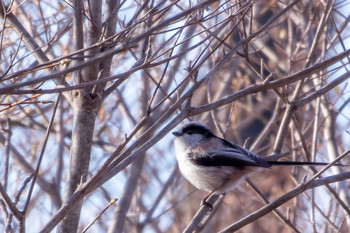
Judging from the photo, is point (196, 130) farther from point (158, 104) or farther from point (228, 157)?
point (158, 104)

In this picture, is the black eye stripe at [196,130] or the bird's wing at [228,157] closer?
the bird's wing at [228,157]

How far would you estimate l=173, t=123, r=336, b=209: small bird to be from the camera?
4559 millimetres

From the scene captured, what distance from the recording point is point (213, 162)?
4.71 m

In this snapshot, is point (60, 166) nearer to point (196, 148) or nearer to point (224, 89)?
point (196, 148)

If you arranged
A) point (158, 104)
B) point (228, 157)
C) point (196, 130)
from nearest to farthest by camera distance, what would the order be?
point (158, 104) → point (228, 157) → point (196, 130)

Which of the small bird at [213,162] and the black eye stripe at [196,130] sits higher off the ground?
the black eye stripe at [196,130]

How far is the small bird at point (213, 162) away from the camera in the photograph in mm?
4559

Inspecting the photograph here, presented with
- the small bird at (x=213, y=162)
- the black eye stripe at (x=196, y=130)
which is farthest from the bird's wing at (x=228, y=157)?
the black eye stripe at (x=196, y=130)

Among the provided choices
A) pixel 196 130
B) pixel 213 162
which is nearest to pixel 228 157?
pixel 213 162

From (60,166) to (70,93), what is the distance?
80.1 inches

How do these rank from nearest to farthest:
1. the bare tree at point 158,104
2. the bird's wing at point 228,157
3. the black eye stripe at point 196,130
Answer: the bare tree at point 158,104
the bird's wing at point 228,157
the black eye stripe at point 196,130

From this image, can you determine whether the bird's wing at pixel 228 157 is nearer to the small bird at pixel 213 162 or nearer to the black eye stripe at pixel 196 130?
the small bird at pixel 213 162

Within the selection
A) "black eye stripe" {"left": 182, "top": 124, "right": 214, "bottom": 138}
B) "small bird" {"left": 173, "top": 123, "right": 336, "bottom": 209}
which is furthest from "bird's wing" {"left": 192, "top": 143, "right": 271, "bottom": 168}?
"black eye stripe" {"left": 182, "top": 124, "right": 214, "bottom": 138}

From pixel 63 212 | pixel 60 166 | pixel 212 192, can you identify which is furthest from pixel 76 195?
pixel 60 166
